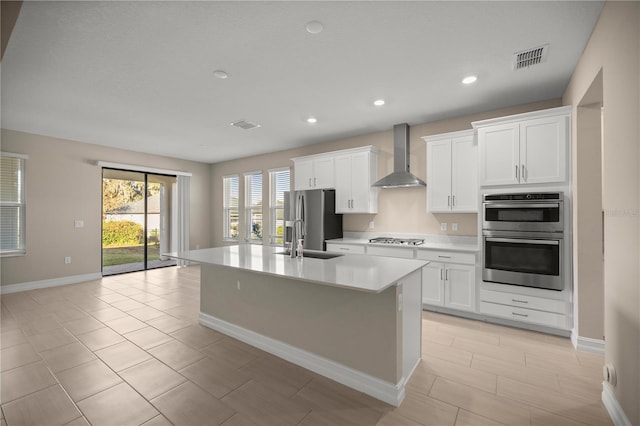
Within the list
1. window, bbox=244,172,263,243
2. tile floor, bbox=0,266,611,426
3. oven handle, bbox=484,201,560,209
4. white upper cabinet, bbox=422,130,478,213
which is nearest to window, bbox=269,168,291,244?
window, bbox=244,172,263,243

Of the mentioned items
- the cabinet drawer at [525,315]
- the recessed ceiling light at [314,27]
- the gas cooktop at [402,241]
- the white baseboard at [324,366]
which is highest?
the recessed ceiling light at [314,27]

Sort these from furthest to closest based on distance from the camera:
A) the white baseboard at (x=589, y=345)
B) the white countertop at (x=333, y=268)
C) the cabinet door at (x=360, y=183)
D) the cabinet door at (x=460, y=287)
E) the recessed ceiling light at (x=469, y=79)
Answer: the cabinet door at (x=360, y=183), the cabinet door at (x=460, y=287), the recessed ceiling light at (x=469, y=79), the white baseboard at (x=589, y=345), the white countertop at (x=333, y=268)

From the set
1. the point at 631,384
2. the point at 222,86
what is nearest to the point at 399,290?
the point at 631,384

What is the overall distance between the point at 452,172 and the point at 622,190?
88.8 inches

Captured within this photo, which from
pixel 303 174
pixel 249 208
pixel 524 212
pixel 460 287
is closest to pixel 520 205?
pixel 524 212

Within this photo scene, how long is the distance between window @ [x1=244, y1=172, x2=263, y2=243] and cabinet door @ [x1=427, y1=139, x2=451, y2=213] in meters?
4.09

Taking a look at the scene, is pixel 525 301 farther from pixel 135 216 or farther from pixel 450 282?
pixel 135 216

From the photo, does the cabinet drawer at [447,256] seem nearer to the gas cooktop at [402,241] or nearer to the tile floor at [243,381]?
the gas cooktop at [402,241]

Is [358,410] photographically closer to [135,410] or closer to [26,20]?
[135,410]

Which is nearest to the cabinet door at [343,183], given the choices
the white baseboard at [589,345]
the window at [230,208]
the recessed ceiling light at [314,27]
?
the recessed ceiling light at [314,27]

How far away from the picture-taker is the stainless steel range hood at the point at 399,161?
13.9 feet

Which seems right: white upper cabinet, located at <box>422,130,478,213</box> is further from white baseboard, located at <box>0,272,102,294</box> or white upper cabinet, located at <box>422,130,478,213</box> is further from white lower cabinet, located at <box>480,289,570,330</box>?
white baseboard, located at <box>0,272,102,294</box>

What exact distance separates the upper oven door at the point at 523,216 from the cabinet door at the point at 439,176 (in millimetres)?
621

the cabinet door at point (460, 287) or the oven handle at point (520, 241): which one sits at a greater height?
the oven handle at point (520, 241)
